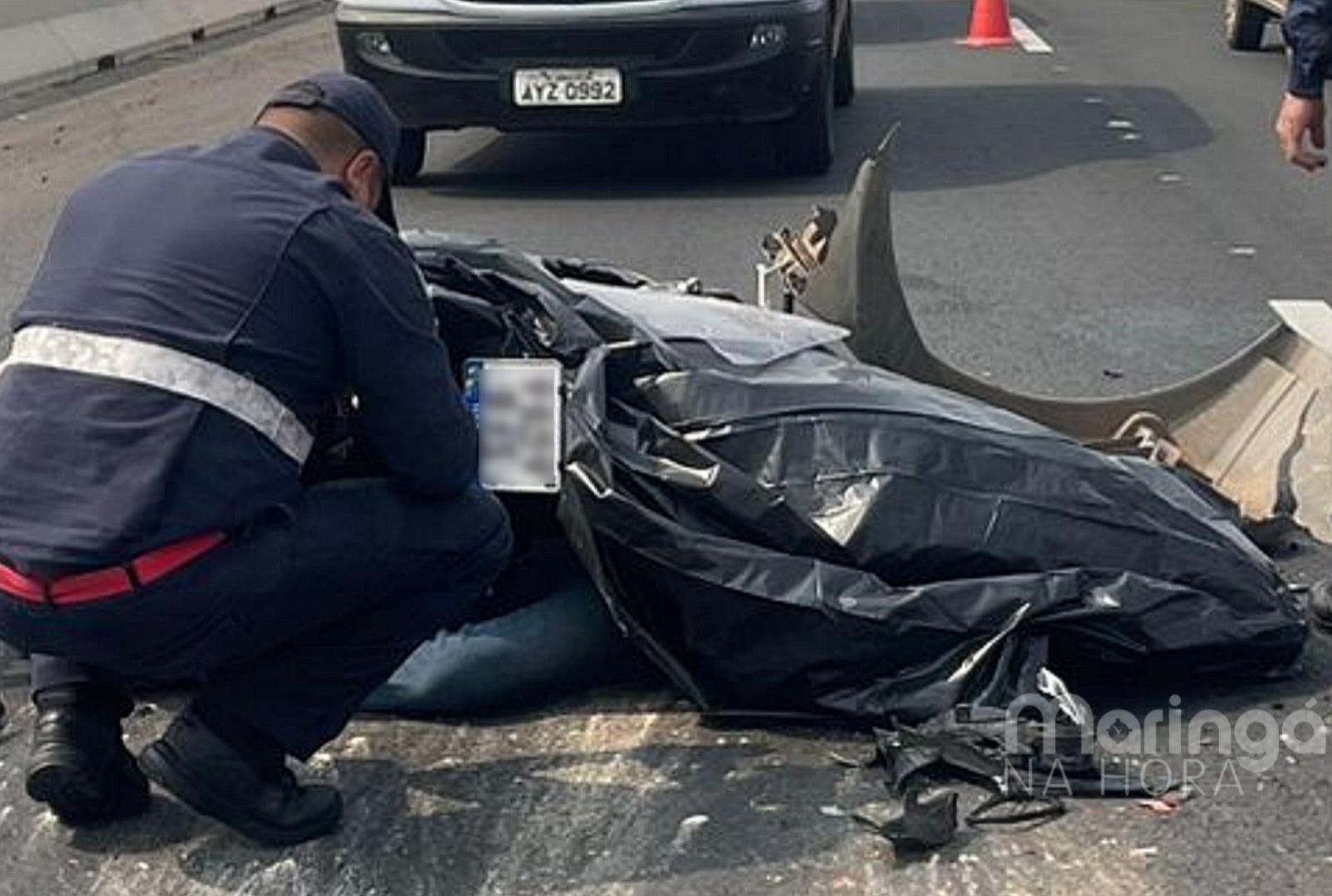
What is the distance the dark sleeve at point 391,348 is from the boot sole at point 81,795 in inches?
28.2

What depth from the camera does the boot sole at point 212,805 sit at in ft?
12.9

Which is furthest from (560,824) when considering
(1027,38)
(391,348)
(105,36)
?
(1027,38)

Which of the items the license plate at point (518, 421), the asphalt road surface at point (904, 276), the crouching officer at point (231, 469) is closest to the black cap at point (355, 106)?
the crouching officer at point (231, 469)

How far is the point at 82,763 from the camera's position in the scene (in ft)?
13.1

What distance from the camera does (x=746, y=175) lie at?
10695mm

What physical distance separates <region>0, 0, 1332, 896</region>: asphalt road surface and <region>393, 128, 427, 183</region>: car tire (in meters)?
0.16

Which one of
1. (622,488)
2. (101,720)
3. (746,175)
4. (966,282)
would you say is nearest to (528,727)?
(622,488)

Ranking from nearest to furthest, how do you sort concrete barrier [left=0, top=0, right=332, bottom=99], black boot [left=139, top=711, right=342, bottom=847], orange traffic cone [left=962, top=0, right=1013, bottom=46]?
1. black boot [left=139, top=711, right=342, bottom=847]
2. concrete barrier [left=0, top=0, right=332, bottom=99]
3. orange traffic cone [left=962, top=0, right=1013, bottom=46]

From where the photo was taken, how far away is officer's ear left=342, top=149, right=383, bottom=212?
399 centimetres

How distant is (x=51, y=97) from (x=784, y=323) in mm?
10886

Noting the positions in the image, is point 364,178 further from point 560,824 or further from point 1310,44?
point 1310,44

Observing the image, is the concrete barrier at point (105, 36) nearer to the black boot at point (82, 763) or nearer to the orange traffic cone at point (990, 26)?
the orange traffic cone at point (990, 26)

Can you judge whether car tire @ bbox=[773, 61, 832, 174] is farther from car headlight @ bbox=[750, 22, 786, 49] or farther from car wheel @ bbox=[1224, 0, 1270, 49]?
car wheel @ bbox=[1224, 0, 1270, 49]

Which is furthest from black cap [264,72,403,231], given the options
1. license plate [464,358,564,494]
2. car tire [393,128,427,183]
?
car tire [393,128,427,183]
